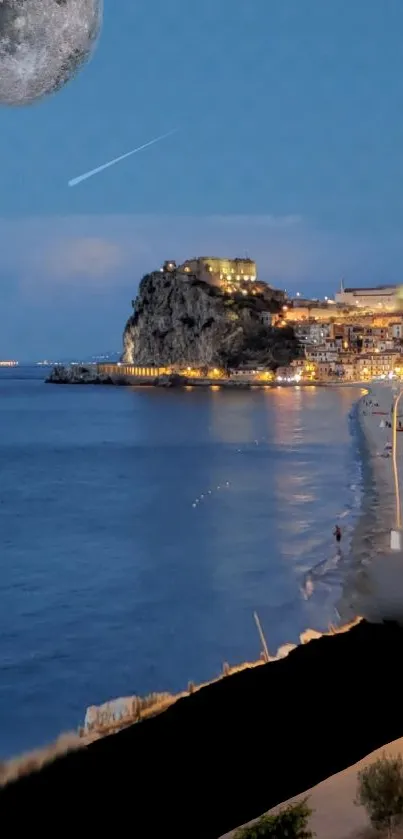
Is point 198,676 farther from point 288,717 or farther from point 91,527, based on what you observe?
point 91,527

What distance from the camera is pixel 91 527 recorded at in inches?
657

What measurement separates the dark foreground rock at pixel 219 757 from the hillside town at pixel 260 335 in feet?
251

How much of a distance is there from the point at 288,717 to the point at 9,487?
775 inches

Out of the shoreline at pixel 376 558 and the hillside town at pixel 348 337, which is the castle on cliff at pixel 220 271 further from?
the shoreline at pixel 376 558

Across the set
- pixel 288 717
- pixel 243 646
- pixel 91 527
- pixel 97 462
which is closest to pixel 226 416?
pixel 97 462

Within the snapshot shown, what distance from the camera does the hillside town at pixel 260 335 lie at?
85.8 meters

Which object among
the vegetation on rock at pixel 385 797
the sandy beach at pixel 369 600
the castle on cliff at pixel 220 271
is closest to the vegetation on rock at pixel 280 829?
the vegetation on rock at pixel 385 797

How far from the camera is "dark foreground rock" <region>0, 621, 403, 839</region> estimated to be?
439 cm

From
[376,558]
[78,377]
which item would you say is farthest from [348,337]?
[376,558]

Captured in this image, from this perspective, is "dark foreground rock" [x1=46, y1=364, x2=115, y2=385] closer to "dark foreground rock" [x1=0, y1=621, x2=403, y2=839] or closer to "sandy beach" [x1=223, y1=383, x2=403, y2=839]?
"sandy beach" [x1=223, y1=383, x2=403, y2=839]

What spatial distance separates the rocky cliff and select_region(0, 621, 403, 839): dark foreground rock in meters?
80.0

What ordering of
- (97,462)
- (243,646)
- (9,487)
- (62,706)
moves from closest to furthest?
1. (62,706)
2. (243,646)
3. (9,487)
4. (97,462)

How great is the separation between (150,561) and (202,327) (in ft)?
243

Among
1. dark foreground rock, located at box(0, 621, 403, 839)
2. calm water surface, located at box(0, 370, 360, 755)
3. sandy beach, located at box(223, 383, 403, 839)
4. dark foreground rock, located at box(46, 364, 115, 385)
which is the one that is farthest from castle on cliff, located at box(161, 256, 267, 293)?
dark foreground rock, located at box(0, 621, 403, 839)
